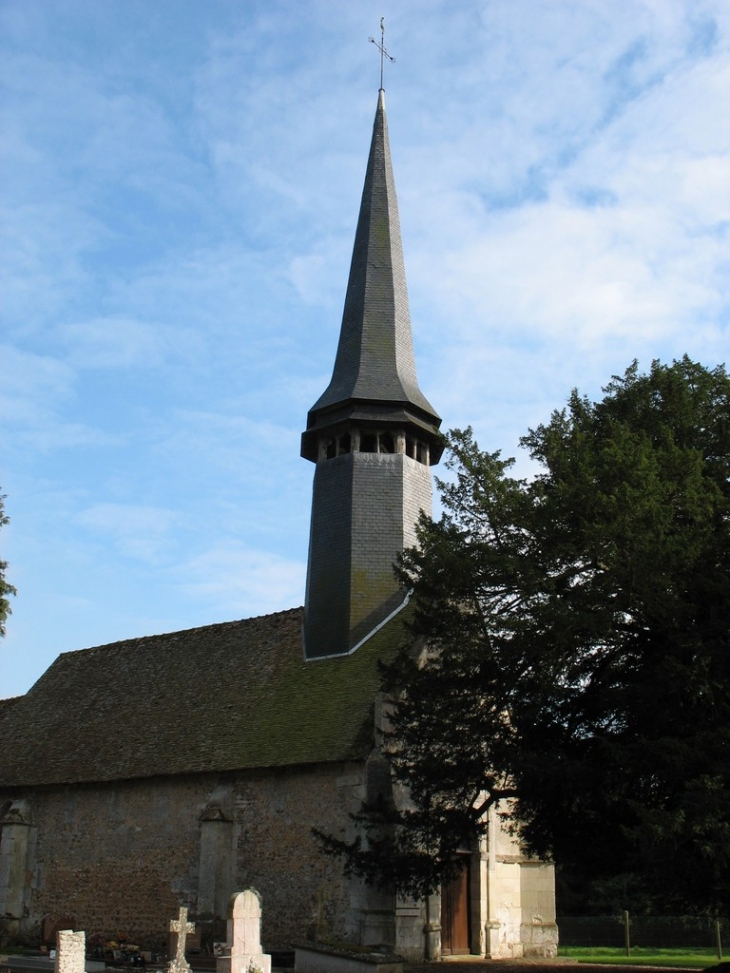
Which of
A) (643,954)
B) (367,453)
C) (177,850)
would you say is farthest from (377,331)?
(643,954)

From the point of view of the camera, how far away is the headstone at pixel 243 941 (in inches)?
543

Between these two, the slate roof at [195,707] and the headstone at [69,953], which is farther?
the slate roof at [195,707]

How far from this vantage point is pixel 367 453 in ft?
78.7

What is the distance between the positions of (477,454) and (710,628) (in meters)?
4.85

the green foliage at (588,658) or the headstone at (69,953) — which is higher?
the green foliage at (588,658)

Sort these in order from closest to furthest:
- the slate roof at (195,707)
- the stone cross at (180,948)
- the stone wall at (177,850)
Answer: the stone cross at (180,948) → the stone wall at (177,850) → the slate roof at (195,707)

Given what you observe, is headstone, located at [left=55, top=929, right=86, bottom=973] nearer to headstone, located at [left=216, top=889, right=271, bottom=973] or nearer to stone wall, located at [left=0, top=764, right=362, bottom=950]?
headstone, located at [left=216, top=889, right=271, bottom=973]

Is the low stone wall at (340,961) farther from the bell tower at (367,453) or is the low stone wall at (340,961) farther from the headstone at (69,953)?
the bell tower at (367,453)

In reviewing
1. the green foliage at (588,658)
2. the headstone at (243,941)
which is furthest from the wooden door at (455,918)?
the headstone at (243,941)

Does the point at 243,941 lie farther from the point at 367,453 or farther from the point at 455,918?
the point at 367,453

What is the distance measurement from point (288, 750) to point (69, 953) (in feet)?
22.7

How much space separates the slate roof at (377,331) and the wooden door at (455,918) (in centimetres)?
1024

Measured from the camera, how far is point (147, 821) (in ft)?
70.4

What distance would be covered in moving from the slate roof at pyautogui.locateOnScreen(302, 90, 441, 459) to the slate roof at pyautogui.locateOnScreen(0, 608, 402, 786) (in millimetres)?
5243
